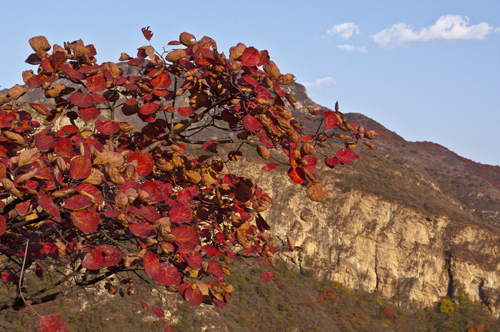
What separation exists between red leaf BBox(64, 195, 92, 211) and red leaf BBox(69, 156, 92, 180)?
3.0 inches

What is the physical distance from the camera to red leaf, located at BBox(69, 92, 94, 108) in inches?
73.2

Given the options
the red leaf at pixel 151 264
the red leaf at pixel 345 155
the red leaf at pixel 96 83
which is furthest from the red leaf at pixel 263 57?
the red leaf at pixel 151 264

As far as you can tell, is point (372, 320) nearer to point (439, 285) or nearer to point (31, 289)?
point (439, 285)

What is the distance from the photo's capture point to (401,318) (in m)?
15.1

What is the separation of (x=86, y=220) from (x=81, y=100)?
775 mm

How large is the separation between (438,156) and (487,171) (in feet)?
19.2

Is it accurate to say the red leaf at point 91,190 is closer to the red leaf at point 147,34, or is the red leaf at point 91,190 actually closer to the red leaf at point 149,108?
the red leaf at point 149,108

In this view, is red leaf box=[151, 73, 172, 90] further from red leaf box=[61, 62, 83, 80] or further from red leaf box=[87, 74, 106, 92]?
red leaf box=[61, 62, 83, 80]

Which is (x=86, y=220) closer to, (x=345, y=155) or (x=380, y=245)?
(x=345, y=155)

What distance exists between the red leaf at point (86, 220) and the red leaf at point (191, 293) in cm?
49

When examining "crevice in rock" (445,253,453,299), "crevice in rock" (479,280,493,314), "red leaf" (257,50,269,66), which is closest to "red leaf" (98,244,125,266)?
"red leaf" (257,50,269,66)

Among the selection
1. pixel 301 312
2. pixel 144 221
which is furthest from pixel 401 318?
pixel 144 221

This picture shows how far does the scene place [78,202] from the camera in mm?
1369

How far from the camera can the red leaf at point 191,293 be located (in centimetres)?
160
